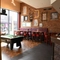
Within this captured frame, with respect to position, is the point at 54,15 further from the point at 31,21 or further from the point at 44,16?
the point at 31,21

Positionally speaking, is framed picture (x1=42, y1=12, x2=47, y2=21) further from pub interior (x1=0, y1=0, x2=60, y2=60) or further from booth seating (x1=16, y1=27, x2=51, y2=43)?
booth seating (x1=16, y1=27, x2=51, y2=43)

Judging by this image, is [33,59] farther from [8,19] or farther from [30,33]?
[8,19]

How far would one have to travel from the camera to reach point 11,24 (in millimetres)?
10219

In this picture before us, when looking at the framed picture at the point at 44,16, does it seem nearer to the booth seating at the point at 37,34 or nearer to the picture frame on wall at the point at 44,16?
the picture frame on wall at the point at 44,16

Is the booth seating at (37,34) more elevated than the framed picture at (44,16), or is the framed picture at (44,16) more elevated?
the framed picture at (44,16)

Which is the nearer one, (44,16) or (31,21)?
(44,16)

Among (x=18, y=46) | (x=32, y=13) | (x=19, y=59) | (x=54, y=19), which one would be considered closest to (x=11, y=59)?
(x=19, y=59)

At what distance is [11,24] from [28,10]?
2513 millimetres

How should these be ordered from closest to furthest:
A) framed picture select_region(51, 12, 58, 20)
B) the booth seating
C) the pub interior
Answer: the booth seating
the pub interior
framed picture select_region(51, 12, 58, 20)

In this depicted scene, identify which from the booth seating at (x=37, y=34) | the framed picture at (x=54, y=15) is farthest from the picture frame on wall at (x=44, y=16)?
the booth seating at (x=37, y=34)

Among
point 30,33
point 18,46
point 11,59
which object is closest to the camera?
point 11,59

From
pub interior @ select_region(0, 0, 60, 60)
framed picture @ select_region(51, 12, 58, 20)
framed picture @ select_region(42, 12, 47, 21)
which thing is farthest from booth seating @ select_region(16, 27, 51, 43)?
framed picture @ select_region(51, 12, 58, 20)

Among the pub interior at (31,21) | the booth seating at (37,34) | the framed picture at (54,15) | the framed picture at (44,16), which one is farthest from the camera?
the framed picture at (44,16)


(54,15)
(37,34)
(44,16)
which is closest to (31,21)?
(44,16)
